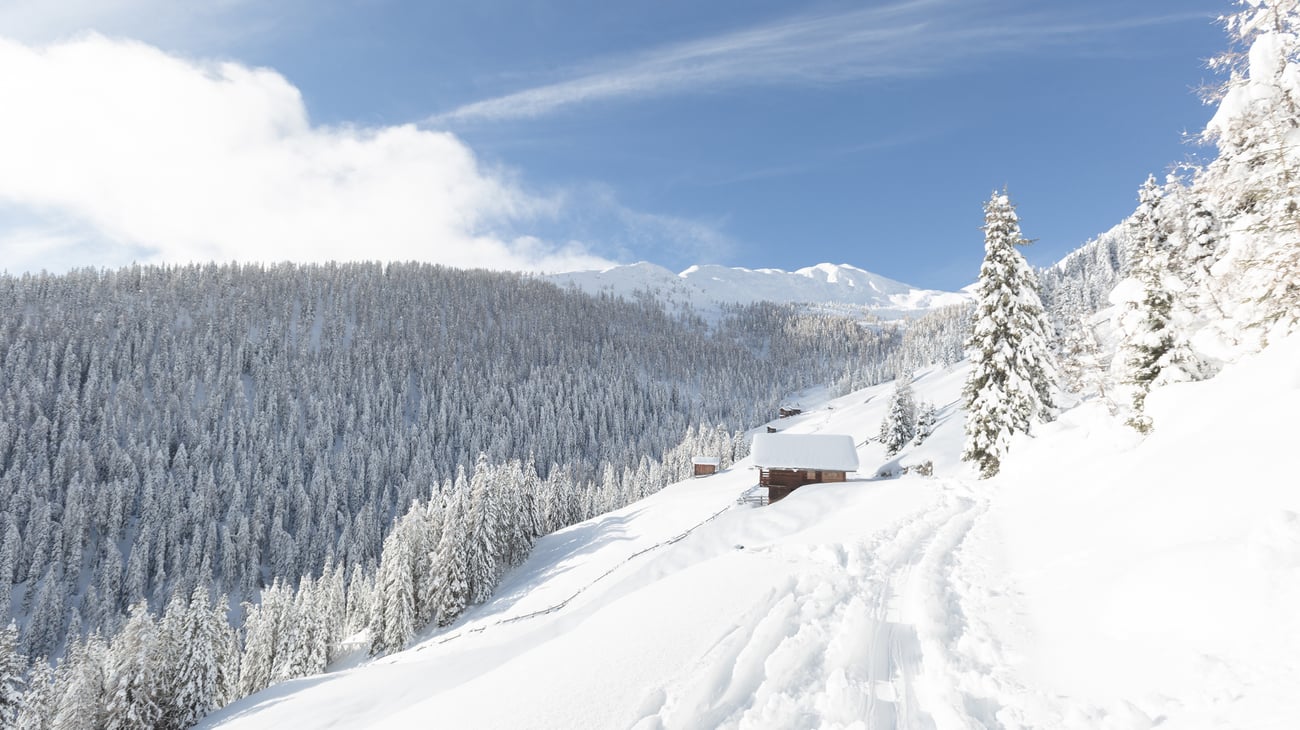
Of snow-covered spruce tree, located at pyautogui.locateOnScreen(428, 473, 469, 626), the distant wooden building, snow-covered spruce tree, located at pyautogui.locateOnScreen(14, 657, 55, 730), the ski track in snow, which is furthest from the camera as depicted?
the distant wooden building

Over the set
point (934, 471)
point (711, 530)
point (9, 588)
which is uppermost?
point (711, 530)

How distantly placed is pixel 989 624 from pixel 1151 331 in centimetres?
2138

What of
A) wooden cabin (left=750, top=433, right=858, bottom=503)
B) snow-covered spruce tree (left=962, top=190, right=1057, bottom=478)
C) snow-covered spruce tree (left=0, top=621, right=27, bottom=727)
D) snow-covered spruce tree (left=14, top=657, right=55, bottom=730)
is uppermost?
snow-covered spruce tree (left=962, top=190, right=1057, bottom=478)

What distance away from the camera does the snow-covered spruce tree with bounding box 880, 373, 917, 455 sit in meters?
57.6

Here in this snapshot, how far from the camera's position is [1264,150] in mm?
9430

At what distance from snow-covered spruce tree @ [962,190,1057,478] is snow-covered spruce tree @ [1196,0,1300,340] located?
14.9 meters

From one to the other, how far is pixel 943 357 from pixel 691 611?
590ft

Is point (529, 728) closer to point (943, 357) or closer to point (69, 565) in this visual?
point (69, 565)

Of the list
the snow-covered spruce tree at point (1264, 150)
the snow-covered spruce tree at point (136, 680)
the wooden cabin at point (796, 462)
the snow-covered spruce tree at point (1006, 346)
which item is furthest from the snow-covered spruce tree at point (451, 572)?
the snow-covered spruce tree at point (1264, 150)

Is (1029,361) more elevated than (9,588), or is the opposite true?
(1029,361)

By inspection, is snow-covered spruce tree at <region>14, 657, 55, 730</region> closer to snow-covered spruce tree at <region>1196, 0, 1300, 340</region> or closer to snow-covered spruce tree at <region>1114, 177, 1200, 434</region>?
snow-covered spruce tree at <region>1196, 0, 1300, 340</region>

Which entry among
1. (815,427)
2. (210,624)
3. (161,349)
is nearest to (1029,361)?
(210,624)

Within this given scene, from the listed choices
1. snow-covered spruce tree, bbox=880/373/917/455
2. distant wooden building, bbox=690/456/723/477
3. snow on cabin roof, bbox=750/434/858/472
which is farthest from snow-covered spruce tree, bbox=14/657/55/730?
snow-covered spruce tree, bbox=880/373/917/455

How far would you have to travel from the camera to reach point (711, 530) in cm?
1898
